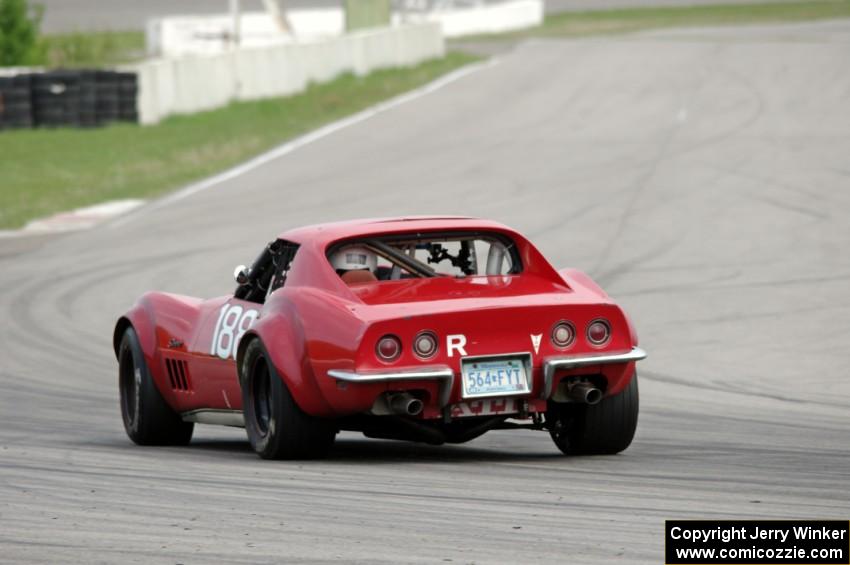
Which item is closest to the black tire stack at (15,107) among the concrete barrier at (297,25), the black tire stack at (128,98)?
the black tire stack at (128,98)

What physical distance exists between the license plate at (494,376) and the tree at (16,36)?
30920mm

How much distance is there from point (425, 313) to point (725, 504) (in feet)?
5.89

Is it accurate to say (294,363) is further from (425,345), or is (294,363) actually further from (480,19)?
(480,19)

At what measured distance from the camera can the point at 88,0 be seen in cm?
6450

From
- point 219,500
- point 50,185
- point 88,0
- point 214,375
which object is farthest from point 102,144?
point 88,0

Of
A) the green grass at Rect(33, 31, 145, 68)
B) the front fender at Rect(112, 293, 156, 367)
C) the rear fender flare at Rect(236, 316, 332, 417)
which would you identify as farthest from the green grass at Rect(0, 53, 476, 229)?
the rear fender flare at Rect(236, 316, 332, 417)

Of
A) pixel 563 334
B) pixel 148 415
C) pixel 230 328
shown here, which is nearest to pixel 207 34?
pixel 148 415

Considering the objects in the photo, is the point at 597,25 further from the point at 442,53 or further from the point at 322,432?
the point at 322,432

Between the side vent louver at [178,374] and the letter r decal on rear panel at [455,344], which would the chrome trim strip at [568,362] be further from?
the side vent louver at [178,374]

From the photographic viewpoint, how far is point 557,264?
17172 mm

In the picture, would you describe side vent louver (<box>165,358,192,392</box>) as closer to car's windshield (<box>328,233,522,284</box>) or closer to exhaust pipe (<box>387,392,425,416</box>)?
car's windshield (<box>328,233,522,284</box>)

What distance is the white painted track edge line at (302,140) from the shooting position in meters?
23.3

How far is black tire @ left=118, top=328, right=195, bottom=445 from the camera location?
966 cm

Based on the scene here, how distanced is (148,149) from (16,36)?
35.5 feet
